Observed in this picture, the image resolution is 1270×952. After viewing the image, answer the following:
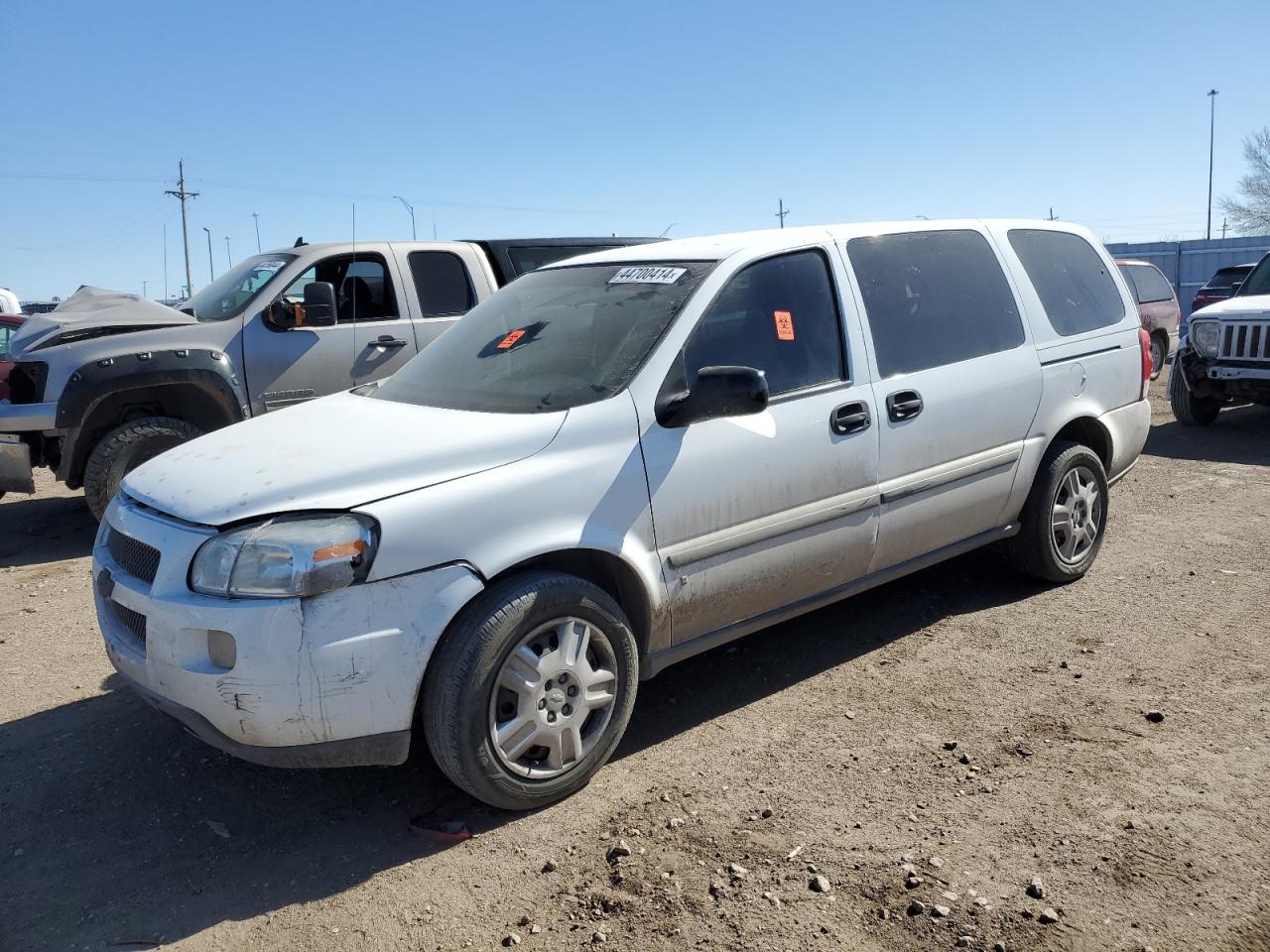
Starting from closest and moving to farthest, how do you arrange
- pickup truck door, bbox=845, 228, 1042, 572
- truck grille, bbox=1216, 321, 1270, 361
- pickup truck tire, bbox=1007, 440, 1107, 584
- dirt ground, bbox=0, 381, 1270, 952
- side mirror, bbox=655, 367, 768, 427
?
1. dirt ground, bbox=0, 381, 1270, 952
2. side mirror, bbox=655, 367, 768, 427
3. pickup truck door, bbox=845, 228, 1042, 572
4. pickup truck tire, bbox=1007, 440, 1107, 584
5. truck grille, bbox=1216, 321, 1270, 361

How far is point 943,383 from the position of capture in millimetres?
4484

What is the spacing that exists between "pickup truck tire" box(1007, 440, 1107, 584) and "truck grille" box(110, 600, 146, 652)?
13.2 feet

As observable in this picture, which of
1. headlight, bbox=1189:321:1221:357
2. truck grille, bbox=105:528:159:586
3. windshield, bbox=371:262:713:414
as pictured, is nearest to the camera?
truck grille, bbox=105:528:159:586

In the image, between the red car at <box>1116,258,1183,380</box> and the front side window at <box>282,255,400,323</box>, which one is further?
the red car at <box>1116,258,1183,380</box>

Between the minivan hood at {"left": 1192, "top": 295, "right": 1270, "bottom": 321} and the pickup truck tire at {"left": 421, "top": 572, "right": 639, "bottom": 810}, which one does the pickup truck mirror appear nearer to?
the pickup truck tire at {"left": 421, "top": 572, "right": 639, "bottom": 810}

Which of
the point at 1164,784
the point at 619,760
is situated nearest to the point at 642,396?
the point at 619,760

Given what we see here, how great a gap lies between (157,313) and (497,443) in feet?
16.9

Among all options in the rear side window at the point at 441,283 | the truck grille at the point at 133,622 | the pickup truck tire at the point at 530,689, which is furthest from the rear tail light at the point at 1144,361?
the truck grille at the point at 133,622

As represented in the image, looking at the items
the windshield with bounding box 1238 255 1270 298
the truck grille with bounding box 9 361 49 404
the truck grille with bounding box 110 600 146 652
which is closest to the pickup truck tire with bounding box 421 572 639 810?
the truck grille with bounding box 110 600 146 652

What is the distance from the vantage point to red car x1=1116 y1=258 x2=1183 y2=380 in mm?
14789

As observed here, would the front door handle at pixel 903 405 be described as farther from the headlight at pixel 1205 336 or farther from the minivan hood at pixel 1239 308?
the headlight at pixel 1205 336

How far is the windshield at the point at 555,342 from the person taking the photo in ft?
12.2

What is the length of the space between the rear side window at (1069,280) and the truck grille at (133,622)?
425 centimetres

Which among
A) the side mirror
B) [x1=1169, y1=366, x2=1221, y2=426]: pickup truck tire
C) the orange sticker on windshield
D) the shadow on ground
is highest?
the orange sticker on windshield
